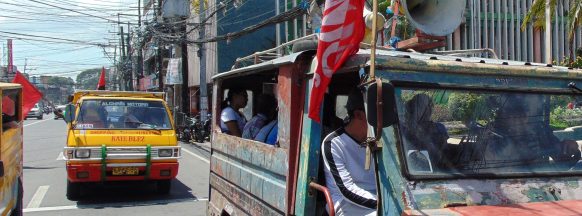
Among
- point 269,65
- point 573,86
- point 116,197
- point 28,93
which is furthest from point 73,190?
point 573,86

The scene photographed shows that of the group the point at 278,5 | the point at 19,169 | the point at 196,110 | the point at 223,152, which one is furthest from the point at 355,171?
the point at 196,110

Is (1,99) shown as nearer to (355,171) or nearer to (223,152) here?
(223,152)

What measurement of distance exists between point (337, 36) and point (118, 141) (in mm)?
6862

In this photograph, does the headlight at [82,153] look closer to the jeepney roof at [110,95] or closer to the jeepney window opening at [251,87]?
the jeepney roof at [110,95]

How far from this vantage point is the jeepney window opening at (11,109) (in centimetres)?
571

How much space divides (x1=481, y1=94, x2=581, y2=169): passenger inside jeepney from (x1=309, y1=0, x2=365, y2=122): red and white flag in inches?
Result: 34.5

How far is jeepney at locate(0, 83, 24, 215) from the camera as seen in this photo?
5.26m

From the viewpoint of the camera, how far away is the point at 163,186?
952 centimetres

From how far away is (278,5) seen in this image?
24641 mm

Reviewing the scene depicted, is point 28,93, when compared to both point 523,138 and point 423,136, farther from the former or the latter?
point 523,138

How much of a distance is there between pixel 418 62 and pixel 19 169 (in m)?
5.69

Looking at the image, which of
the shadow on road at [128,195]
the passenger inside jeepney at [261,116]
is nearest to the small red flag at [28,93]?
the shadow on road at [128,195]

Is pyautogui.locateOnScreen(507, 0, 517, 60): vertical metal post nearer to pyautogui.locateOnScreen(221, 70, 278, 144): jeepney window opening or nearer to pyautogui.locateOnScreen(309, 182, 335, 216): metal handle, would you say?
pyautogui.locateOnScreen(221, 70, 278, 144): jeepney window opening

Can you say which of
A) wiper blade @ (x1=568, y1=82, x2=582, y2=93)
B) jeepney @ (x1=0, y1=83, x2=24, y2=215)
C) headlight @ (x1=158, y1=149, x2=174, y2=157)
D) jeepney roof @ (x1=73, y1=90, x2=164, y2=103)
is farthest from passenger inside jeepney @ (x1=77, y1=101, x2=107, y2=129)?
wiper blade @ (x1=568, y1=82, x2=582, y2=93)
